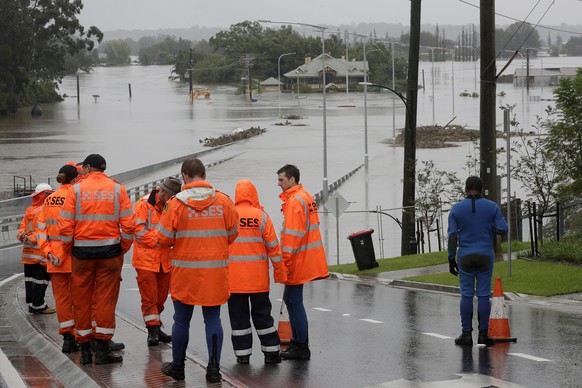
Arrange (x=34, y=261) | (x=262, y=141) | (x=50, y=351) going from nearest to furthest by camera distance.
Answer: (x=50, y=351)
(x=34, y=261)
(x=262, y=141)

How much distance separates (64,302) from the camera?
1167 cm

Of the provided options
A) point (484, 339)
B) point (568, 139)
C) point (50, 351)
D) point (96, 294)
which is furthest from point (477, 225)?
point (568, 139)

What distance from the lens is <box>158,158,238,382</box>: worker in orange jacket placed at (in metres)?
9.91

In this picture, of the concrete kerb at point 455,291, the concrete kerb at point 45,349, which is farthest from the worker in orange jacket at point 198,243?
the concrete kerb at point 455,291

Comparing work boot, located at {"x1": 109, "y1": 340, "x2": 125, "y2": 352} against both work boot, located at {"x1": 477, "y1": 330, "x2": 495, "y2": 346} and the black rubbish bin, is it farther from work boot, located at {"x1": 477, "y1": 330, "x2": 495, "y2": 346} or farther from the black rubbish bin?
the black rubbish bin

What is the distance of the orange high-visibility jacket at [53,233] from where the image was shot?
11.2 meters

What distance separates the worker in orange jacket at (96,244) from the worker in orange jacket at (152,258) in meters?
0.58

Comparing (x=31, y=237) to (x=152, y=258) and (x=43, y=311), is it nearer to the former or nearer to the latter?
(x=43, y=311)

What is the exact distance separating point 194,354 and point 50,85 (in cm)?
17622

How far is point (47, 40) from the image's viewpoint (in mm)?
142000

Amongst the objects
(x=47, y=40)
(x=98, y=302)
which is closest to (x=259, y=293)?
(x=98, y=302)

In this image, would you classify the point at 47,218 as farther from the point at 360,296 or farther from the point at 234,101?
the point at 234,101

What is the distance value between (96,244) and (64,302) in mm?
1197

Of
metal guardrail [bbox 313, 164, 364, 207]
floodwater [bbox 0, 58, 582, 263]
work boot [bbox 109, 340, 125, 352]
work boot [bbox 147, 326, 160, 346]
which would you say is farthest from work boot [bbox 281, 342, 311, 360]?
metal guardrail [bbox 313, 164, 364, 207]
